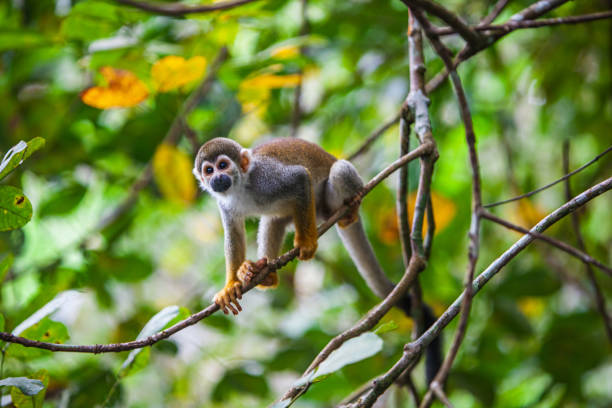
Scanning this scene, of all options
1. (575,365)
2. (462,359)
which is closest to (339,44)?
(462,359)

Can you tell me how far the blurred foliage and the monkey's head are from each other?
1.13ft

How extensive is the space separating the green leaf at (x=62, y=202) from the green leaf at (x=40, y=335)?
63.8 inches

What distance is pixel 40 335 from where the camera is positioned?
1.73 metres

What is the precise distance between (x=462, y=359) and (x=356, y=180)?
1365mm

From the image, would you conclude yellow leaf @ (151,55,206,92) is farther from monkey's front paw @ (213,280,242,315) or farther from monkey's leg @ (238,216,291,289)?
monkey's front paw @ (213,280,242,315)

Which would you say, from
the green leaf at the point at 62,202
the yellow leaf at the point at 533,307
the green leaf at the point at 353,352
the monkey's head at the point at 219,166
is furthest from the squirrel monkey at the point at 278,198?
the yellow leaf at the point at 533,307

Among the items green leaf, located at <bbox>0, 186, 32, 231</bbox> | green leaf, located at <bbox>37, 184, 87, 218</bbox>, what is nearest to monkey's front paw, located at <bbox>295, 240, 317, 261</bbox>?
green leaf, located at <bbox>0, 186, 32, 231</bbox>

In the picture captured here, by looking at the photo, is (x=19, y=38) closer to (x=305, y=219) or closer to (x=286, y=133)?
(x=305, y=219)

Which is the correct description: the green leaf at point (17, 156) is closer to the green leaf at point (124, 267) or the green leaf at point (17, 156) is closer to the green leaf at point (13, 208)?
the green leaf at point (13, 208)

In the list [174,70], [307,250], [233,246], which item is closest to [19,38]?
[174,70]

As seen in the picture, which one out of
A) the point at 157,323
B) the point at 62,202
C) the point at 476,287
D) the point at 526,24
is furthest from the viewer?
the point at 62,202

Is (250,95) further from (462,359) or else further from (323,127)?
(462,359)

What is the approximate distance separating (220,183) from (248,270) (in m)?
0.41

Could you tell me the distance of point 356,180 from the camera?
253 centimetres
